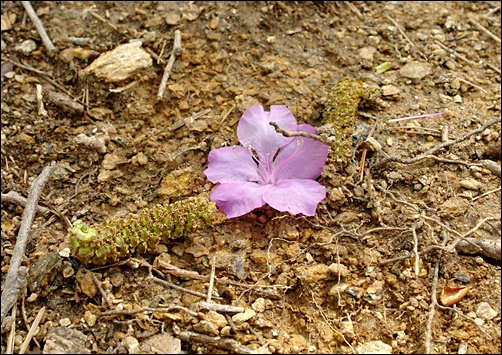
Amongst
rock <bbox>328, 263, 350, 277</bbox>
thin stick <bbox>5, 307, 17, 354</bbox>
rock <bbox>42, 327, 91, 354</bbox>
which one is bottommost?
thin stick <bbox>5, 307, 17, 354</bbox>

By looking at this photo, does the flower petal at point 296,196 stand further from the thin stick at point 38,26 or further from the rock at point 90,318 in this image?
the thin stick at point 38,26

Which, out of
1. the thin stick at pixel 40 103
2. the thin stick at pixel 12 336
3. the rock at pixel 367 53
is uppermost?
the rock at pixel 367 53

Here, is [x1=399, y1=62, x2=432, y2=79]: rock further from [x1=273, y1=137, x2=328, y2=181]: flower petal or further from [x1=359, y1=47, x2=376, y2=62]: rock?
[x1=273, y1=137, x2=328, y2=181]: flower petal

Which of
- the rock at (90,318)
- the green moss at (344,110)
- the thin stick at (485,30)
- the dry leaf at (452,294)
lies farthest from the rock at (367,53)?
the rock at (90,318)

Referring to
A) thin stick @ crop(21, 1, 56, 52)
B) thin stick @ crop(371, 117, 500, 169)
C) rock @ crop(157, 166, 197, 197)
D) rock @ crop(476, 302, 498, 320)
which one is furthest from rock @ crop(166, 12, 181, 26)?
rock @ crop(476, 302, 498, 320)

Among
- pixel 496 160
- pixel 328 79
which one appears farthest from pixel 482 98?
pixel 328 79

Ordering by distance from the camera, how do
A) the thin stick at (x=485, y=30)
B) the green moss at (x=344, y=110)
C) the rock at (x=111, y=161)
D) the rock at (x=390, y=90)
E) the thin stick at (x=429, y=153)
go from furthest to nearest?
the thin stick at (x=485, y=30), the rock at (x=390, y=90), the rock at (x=111, y=161), the green moss at (x=344, y=110), the thin stick at (x=429, y=153)
